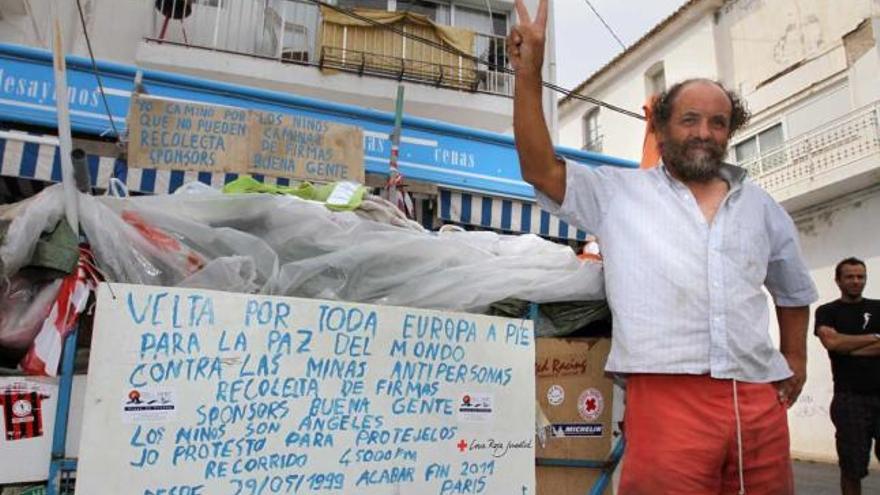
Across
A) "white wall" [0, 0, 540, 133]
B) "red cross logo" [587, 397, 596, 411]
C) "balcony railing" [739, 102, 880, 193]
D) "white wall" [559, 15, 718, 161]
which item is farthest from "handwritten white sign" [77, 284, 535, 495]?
"white wall" [559, 15, 718, 161]

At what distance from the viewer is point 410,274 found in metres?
2.05

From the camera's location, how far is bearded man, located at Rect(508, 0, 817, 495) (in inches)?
66.9

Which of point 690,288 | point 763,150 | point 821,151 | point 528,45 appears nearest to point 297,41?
point 528,45

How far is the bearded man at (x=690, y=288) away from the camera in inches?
66.9

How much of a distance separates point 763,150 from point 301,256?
11897mm

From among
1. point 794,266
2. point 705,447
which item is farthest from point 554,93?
point 705,447

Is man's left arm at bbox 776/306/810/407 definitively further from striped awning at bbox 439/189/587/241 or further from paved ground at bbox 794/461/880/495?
paved ground at bbox 794/461/880/495

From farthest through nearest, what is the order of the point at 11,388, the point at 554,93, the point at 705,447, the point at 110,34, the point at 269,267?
the point at 554,93 → the point at 110,34 → the point at 269,267 → the point at 705,447 → the point at 11,388

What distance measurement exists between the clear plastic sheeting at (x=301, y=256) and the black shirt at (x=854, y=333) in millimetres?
2549

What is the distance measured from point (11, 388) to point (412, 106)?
238 inches

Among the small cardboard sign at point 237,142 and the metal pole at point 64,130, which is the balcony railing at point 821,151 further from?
the metal pole at point 64,130

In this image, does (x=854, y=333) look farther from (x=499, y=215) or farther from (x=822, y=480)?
(x=822, y=480)

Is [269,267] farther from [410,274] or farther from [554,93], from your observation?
[554,93]

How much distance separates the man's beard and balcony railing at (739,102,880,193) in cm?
836
